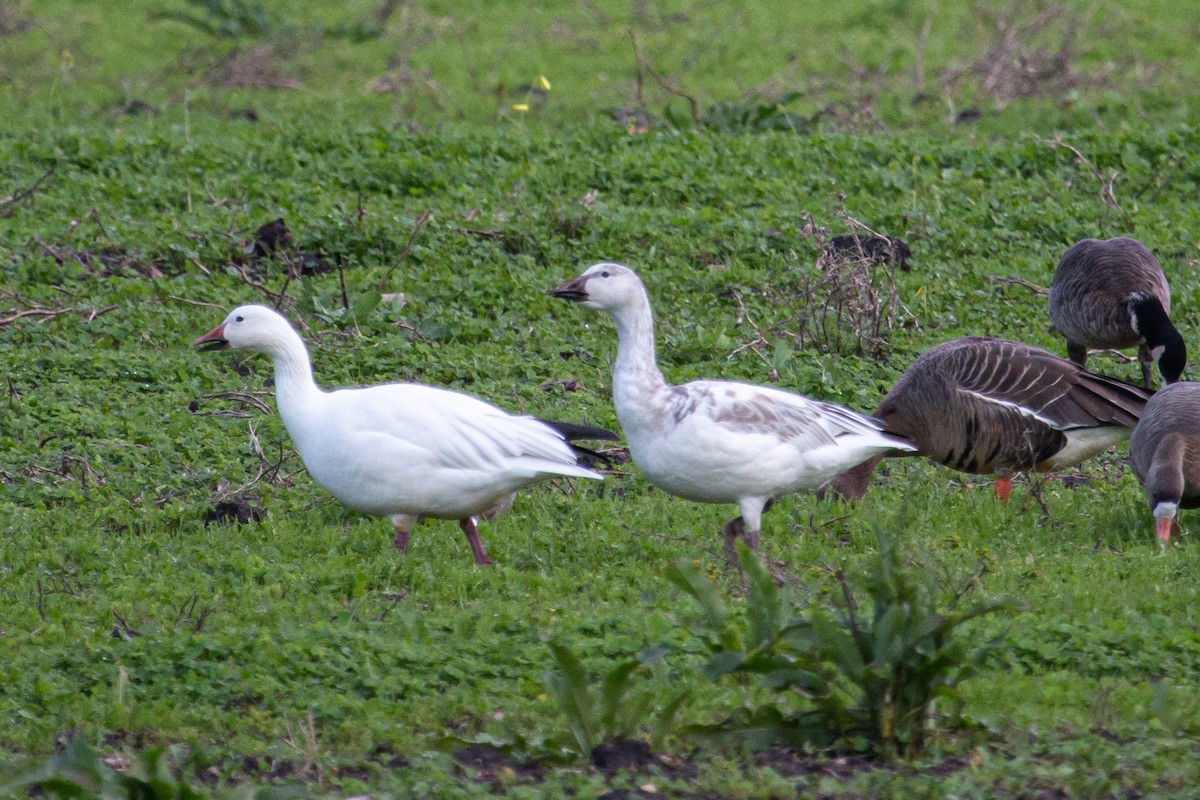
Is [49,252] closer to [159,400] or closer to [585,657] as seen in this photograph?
[159,400]

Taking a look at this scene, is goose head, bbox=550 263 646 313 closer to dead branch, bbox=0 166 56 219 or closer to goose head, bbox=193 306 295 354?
goose head, bbox=193 306 295 354

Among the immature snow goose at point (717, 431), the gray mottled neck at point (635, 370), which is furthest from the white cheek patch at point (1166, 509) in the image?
the gray mottled neck at point (635, 370)

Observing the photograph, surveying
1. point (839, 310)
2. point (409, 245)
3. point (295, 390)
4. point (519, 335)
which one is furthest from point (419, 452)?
point (409, 245)

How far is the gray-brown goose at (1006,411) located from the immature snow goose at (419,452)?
1.86 meters

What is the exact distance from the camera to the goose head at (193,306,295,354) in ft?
23.8

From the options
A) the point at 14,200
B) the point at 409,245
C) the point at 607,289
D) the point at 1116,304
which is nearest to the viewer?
the point at 607,289

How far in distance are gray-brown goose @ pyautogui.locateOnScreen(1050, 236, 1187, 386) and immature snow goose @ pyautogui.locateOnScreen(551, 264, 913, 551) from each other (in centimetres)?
292

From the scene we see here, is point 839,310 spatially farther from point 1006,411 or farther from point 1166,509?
point 1166,509

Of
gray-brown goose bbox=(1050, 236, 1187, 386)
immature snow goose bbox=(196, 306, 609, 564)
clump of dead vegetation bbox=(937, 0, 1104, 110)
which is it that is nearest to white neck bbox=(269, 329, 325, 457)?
immature snow goose bbox=(196, 306, 609, 564)

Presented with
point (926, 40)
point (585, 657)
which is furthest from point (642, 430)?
point (926, 40)

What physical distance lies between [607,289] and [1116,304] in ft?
12.6

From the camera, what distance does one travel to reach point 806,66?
15859 millimetres

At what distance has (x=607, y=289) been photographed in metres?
6.78

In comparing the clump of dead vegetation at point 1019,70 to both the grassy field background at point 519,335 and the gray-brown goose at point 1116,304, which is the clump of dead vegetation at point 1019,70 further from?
the gray-brown goose at point 1116,304
